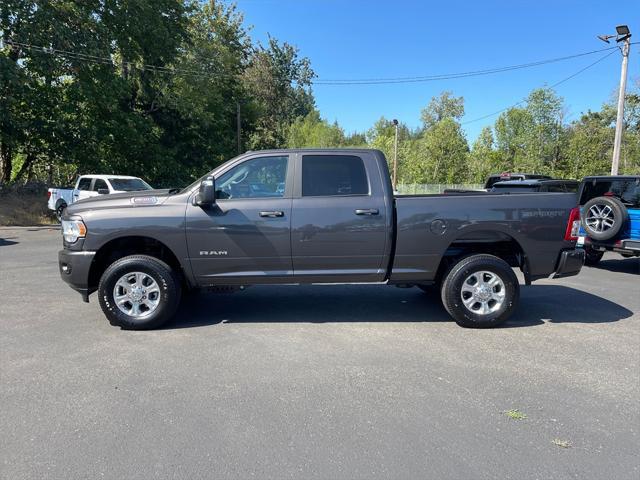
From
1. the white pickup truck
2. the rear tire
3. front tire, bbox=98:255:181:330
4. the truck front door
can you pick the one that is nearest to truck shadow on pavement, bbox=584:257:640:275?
the rear tire

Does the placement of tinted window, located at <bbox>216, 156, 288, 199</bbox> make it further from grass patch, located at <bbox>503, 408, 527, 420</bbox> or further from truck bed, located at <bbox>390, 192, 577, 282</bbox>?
grass patch, located at <bbox>503, 408, 527, 420</bbox>

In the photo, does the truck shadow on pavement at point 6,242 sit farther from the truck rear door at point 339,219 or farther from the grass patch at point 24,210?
the truck rear door at point 339,219

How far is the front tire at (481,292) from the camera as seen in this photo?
5340 millimetres

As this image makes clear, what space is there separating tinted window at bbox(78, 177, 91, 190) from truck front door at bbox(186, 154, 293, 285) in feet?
46.1

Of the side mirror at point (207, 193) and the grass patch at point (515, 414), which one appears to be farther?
the side mirror at point (207, 193)

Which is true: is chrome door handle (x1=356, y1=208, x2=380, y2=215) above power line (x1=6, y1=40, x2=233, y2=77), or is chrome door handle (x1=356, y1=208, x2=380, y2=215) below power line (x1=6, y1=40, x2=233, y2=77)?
below

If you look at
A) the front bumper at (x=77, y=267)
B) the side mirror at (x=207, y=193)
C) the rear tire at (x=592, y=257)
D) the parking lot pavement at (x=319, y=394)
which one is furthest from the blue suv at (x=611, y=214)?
the front bumper at (x=77, y=267)

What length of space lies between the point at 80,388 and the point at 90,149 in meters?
20.2

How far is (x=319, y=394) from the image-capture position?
370cm

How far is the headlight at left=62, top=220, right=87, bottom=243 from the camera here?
510cm

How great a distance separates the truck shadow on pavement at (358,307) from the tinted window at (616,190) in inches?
105

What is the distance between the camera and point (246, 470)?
9.00ft

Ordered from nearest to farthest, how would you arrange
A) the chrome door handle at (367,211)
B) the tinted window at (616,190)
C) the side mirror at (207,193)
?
the side mirror at (207,193) → the chrome door handle at (367,211) → the tinted window at (616,190)

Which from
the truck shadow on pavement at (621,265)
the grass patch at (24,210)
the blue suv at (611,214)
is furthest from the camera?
the grass patch at (24,210)
